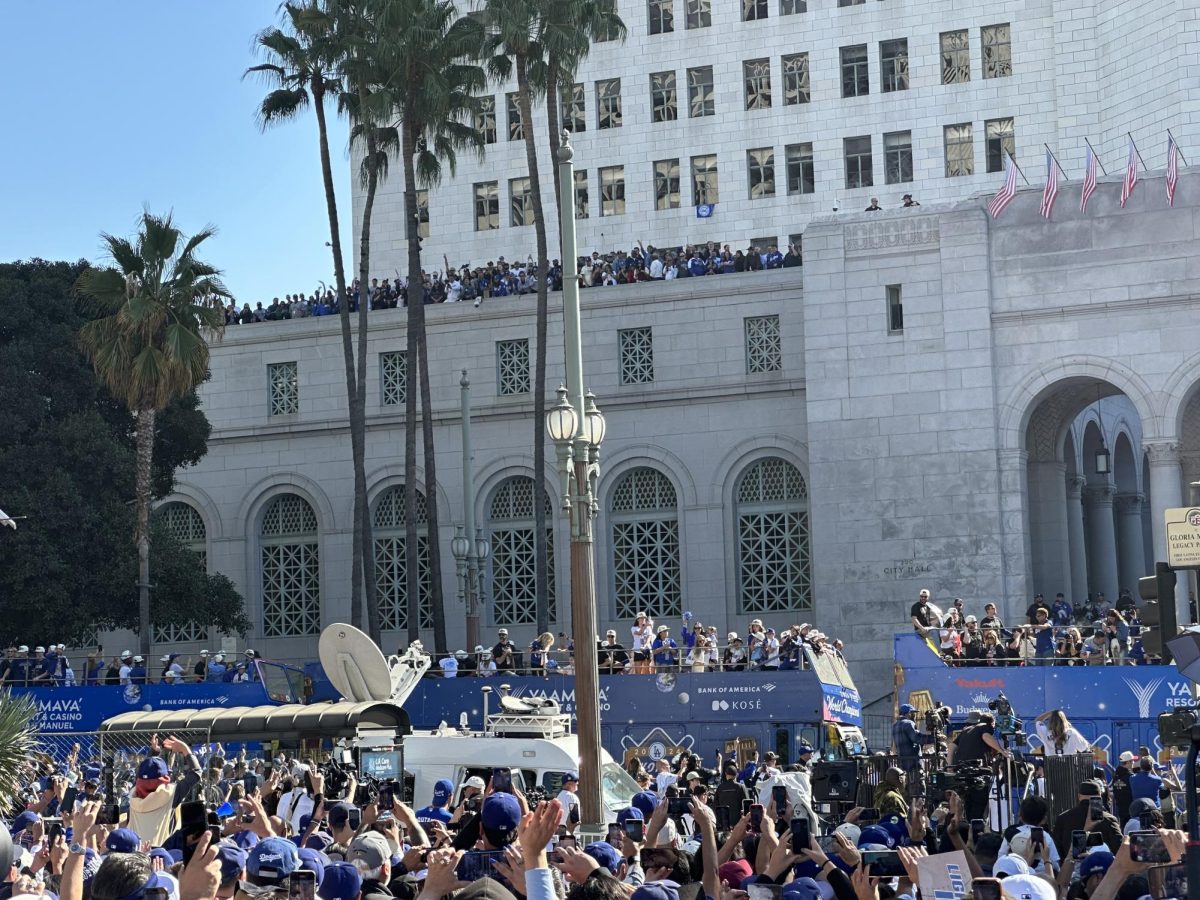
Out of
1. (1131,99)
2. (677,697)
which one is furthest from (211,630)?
(1131,99)

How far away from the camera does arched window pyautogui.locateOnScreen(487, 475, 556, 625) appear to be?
149ft

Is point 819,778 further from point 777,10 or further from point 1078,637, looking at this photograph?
point 777,10

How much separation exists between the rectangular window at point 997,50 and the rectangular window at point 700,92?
28.0 ft

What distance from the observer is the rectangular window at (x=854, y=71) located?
57500mm

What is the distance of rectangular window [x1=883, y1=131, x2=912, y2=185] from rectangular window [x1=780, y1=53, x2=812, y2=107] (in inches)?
122

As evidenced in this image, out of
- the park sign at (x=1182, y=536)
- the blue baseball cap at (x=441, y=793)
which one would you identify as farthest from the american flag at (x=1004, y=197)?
the blue baseball cap at (x=441, y=793)

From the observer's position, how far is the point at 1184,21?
53.3m

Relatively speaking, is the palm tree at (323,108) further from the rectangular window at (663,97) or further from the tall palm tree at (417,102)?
the rectangular window at (663,97)

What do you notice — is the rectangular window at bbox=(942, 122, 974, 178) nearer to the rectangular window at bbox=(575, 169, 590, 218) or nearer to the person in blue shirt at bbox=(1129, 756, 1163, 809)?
the rectangular window at bbox=(575, 169, 590, 218)

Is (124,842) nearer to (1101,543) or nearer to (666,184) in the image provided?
(1101,543)

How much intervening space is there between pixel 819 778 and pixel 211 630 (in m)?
32.1

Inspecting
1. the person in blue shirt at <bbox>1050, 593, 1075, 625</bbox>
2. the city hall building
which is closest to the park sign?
the person in blue shirt at <bbox>1050, 593, 1075, 625</bbox>

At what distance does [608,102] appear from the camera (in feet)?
198

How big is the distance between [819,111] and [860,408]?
63.5ft
